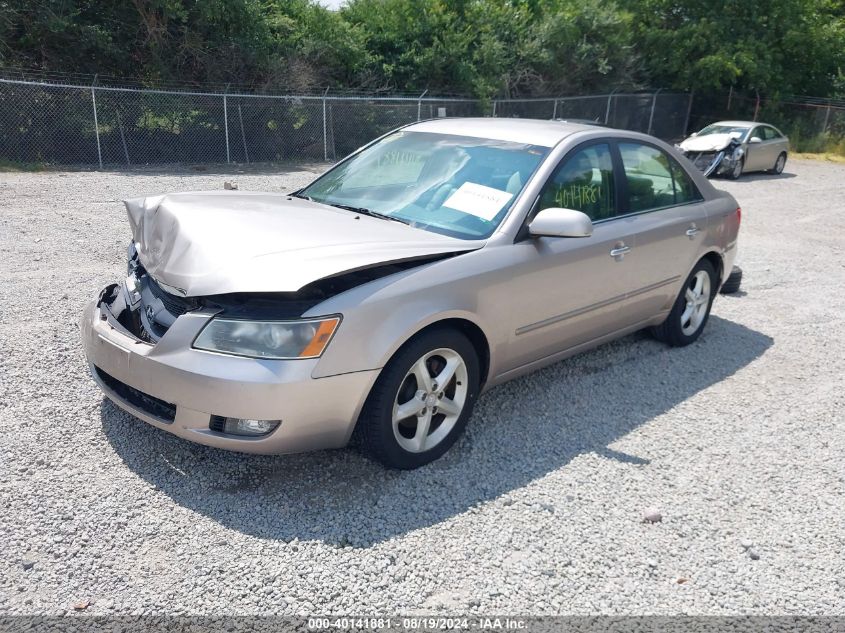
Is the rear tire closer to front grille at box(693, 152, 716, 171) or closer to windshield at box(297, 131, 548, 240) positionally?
windshield at box(297, 131, 548, 240)

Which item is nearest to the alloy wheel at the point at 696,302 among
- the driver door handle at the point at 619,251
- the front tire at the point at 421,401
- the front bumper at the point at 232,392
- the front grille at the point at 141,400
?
the driver door handle at the point at 619,251

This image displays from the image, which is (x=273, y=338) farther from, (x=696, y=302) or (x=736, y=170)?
(x=736, y=170)

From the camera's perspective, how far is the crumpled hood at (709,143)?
59.9 feet

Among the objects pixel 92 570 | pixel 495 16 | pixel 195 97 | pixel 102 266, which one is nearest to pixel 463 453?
pixel 92 570

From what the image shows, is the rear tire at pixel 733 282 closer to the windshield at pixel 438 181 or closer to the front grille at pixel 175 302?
the windshield at pixel 438 181

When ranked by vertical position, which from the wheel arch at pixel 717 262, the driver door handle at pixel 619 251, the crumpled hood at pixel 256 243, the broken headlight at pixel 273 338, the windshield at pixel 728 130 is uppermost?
the crumpled hood at pixel 256 243

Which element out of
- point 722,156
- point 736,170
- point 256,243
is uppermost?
point 256,243

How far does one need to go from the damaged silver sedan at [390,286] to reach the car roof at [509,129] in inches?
1.0

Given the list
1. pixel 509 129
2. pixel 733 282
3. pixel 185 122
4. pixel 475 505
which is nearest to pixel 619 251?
pixel 509 129

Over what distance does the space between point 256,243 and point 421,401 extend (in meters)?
1.10

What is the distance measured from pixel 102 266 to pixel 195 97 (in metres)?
10.1

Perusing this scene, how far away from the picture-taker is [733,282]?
7500mm

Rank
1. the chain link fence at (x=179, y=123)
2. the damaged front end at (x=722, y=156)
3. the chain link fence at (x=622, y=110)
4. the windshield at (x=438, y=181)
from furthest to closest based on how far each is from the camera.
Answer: the chain link fence at (x=622, y=110) < the damaged front end at (x=722, y=156) < the chain link fence at (x=179, y=123) < the windshield at (x=438, y=181)

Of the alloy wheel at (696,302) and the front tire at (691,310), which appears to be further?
the alloy wheel at (696,302)
